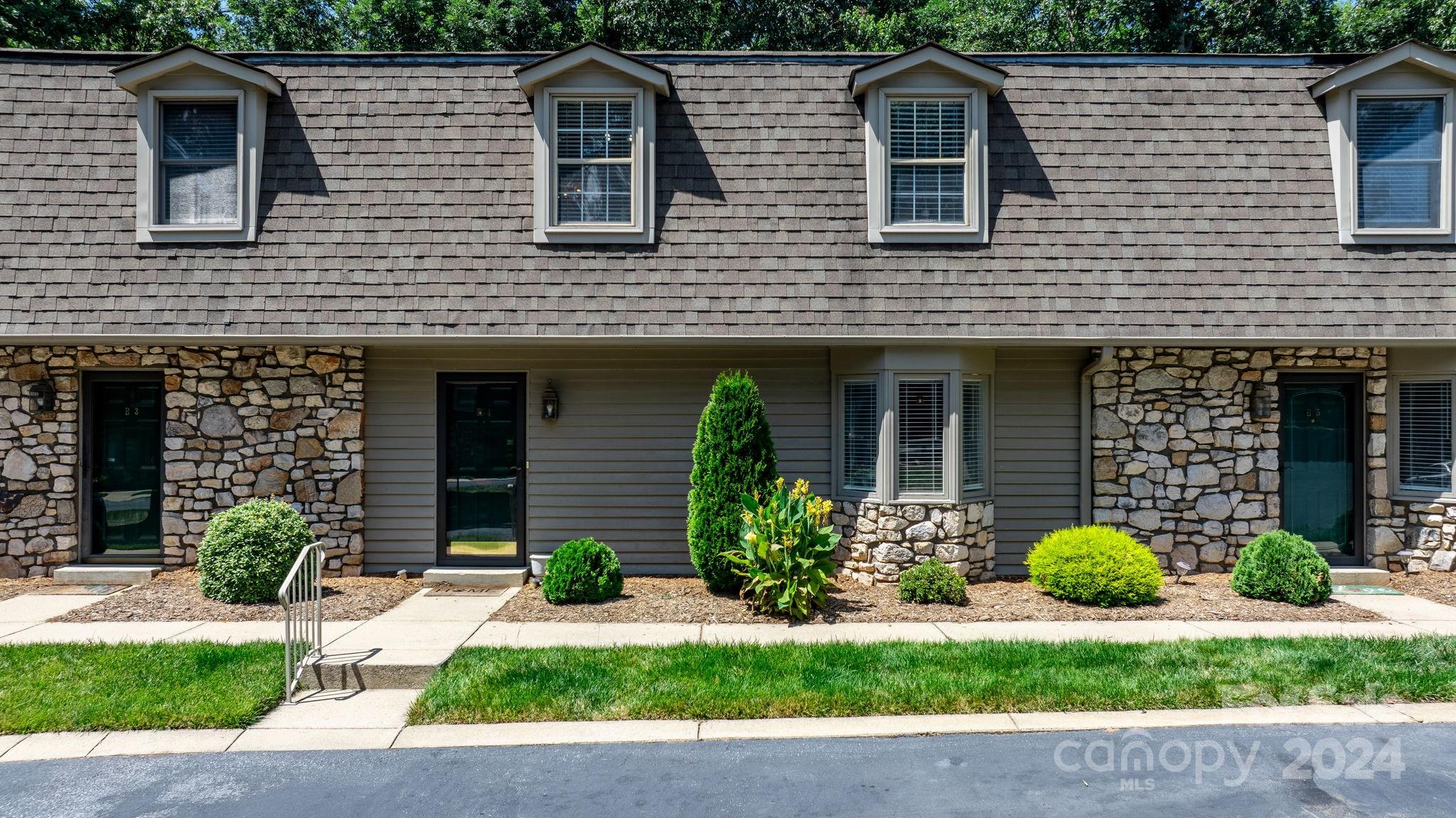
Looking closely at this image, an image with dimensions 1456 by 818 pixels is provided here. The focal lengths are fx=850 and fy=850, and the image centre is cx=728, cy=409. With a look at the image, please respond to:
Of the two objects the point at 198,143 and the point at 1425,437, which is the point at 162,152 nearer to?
the point at 198,143

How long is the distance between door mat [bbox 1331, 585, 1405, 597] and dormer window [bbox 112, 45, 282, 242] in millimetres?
11204

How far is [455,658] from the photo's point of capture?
600cm

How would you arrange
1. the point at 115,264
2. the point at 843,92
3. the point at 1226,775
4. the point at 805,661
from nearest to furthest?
the point at 1226,775 < the point at 805,661 < the point at 115,264 < the point at 843,92

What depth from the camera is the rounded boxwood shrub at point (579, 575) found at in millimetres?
7609

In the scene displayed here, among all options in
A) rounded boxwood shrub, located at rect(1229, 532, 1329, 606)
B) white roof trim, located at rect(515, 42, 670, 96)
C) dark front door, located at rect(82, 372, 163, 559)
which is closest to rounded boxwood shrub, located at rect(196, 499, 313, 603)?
dark front door, located at rect(82, 372, 163, 559)

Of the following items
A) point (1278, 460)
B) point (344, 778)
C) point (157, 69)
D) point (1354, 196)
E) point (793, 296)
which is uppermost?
point (157, 69)

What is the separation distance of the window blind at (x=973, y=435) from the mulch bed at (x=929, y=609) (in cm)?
112

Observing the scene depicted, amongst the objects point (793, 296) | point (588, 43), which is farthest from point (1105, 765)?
point (588, 43)

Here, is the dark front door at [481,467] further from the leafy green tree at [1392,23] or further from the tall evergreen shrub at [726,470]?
the leafy green tree at [1392,23]

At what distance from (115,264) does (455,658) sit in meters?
5.69

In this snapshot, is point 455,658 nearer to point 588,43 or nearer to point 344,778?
point 344,778

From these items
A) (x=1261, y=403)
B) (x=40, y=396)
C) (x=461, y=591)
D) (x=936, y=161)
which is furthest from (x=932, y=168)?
(x=40, y=396)

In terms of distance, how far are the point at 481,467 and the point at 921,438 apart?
461 cm

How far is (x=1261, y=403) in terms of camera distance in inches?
342
